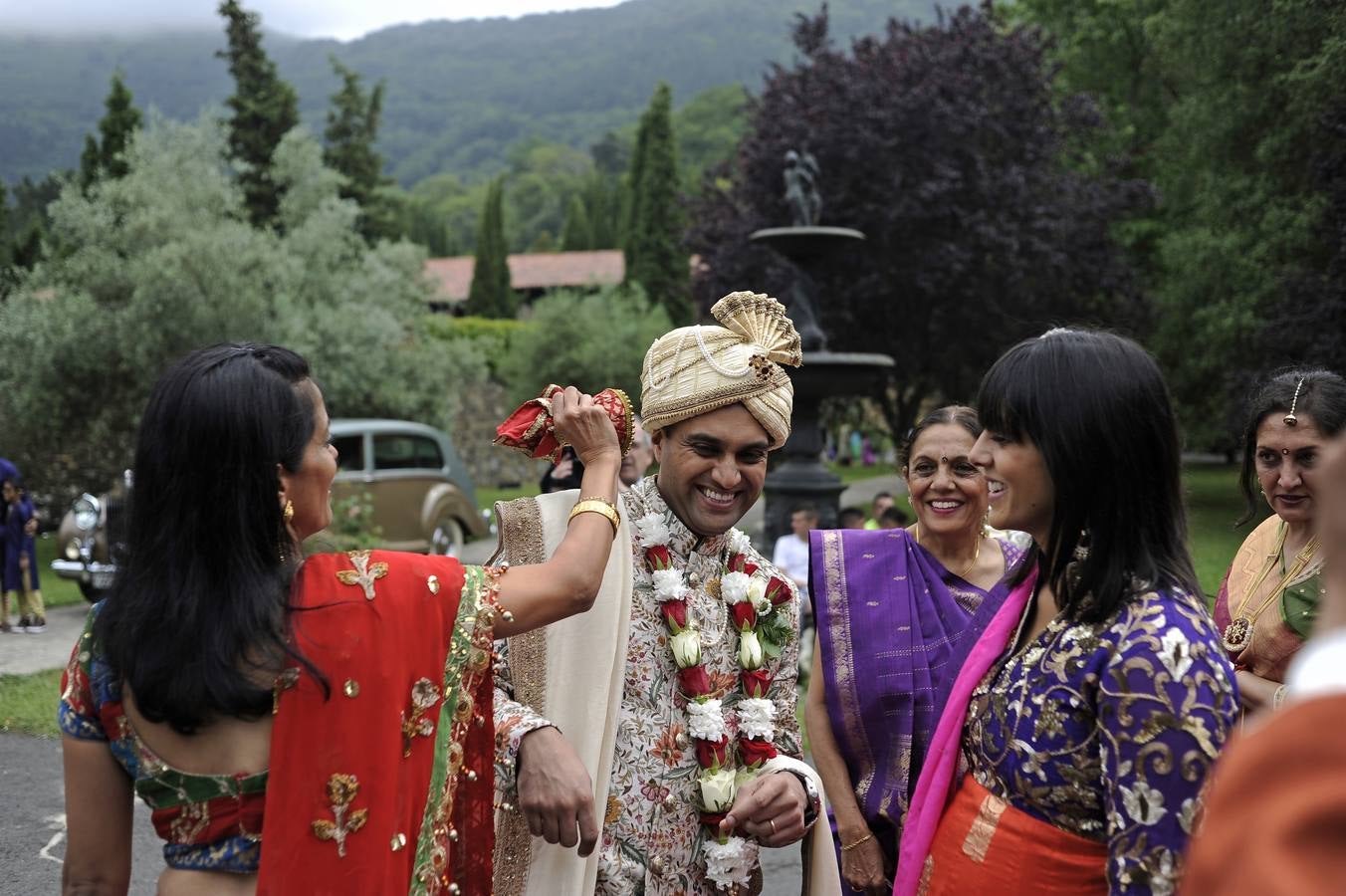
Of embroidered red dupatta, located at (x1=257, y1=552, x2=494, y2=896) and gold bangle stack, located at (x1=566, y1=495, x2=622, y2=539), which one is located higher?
gold bangle stack, located at (x1=566, y1=495, x2=622, y2=539)

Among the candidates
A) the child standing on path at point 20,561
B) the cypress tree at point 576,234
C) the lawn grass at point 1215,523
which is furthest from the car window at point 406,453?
the cypress tree at point 576,234

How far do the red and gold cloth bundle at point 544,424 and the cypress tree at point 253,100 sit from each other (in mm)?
31402

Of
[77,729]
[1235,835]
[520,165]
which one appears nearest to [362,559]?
[77,729]

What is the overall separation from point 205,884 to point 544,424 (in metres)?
1.13

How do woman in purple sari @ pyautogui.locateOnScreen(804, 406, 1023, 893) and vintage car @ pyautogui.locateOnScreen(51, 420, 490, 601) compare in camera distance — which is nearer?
woman in purple sari @ pyautogui.locateOnScreen(804, 406, 1023, 893)

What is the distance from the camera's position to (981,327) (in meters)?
22.1

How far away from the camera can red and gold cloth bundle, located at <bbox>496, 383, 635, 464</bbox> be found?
2520 millimetres

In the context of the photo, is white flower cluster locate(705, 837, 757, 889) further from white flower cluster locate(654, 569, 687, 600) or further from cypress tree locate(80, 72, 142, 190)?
cypress tree locate(80, 72, 142, 190)

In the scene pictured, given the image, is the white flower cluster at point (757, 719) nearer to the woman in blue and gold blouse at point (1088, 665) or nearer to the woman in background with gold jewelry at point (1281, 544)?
the woman in blue and gold blouse at point (1088, 665)

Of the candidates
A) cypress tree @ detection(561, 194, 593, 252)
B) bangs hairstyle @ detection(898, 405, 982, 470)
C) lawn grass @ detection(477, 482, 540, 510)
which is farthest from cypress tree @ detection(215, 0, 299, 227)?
cypress tree @ detection(561, 194, 593, 252)

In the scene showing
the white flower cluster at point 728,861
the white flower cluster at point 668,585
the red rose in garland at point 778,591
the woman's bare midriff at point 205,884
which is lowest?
the white flower cluster at point 728,861

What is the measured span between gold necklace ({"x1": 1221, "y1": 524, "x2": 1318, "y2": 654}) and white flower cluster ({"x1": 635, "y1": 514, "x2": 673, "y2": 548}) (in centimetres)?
176

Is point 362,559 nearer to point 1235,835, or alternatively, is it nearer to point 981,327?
point 1235,835

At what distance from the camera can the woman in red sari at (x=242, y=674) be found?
1.87m
